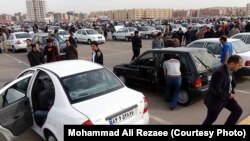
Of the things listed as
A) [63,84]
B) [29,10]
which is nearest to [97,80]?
[63,84]

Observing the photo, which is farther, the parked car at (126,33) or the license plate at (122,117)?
the parked car at (126,33)

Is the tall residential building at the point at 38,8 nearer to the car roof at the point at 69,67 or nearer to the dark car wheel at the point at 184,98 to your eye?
the dark car wheel at the point at 184,98

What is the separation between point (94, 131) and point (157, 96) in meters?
4.08

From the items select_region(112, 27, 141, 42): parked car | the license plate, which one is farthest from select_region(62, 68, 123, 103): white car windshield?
select_region(112, 27, 141, 42): parked car

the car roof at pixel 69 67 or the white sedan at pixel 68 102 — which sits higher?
the car roof at pixel 69 67

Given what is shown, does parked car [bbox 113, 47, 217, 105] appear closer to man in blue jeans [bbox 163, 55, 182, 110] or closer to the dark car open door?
the dark car open door

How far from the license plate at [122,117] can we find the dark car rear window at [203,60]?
2792 mm

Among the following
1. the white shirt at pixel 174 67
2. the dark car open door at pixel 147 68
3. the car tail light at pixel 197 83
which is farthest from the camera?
the dark car open door at pixel 147 68

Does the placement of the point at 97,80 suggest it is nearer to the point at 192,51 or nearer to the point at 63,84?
the point at 63,84

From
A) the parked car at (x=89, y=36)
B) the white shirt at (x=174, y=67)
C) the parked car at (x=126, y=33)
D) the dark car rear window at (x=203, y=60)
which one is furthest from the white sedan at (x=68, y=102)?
the parked car at (x=126, y=33)

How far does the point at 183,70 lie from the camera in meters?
6.43

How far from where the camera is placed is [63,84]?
13.9ft

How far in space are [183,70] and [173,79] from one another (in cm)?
50

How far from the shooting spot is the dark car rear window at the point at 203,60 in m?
6.34
